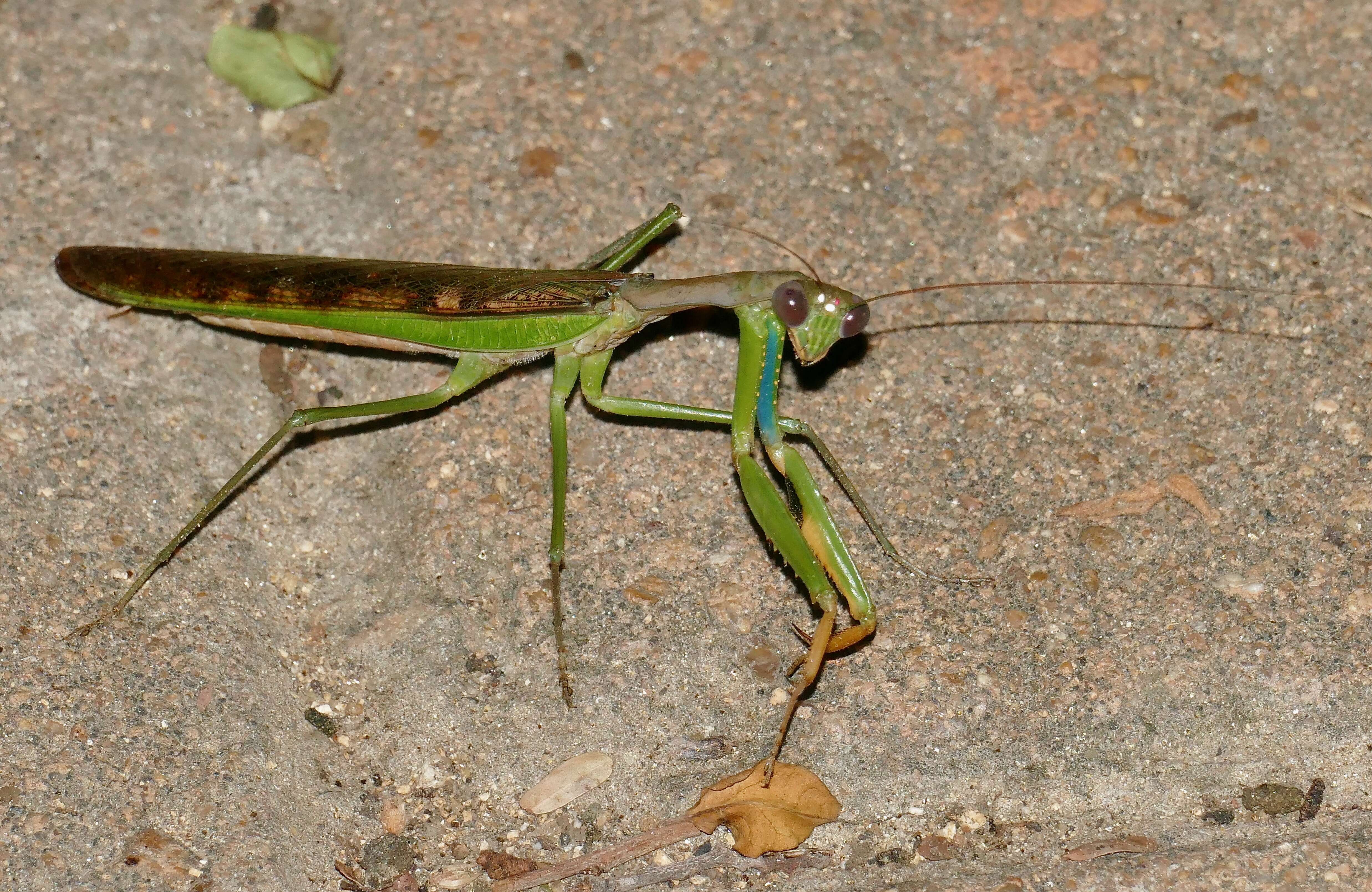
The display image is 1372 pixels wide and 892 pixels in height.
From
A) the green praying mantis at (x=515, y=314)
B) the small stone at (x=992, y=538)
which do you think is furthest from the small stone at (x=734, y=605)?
the small stone at (x=992, y=538)

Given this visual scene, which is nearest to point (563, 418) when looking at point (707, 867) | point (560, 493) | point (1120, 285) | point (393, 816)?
point (560, 493)

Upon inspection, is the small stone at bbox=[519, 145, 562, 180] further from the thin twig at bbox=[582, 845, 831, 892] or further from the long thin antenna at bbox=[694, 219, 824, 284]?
the thin twig at bbox=[582, 845, 831, 892]

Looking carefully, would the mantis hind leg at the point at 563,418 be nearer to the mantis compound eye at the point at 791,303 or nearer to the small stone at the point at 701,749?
the small stone at the point at 701,749

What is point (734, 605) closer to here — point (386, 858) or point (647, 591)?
point (647, 591)

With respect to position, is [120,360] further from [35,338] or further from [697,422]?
[697,422]

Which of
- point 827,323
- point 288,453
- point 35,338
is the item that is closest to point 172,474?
point 288,453

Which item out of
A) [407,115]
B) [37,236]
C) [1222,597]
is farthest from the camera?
[407,115]

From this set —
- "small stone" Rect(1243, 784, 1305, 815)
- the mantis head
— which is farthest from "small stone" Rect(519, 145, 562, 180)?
"small stone" Rect(1243, 784, 1305, 815)
